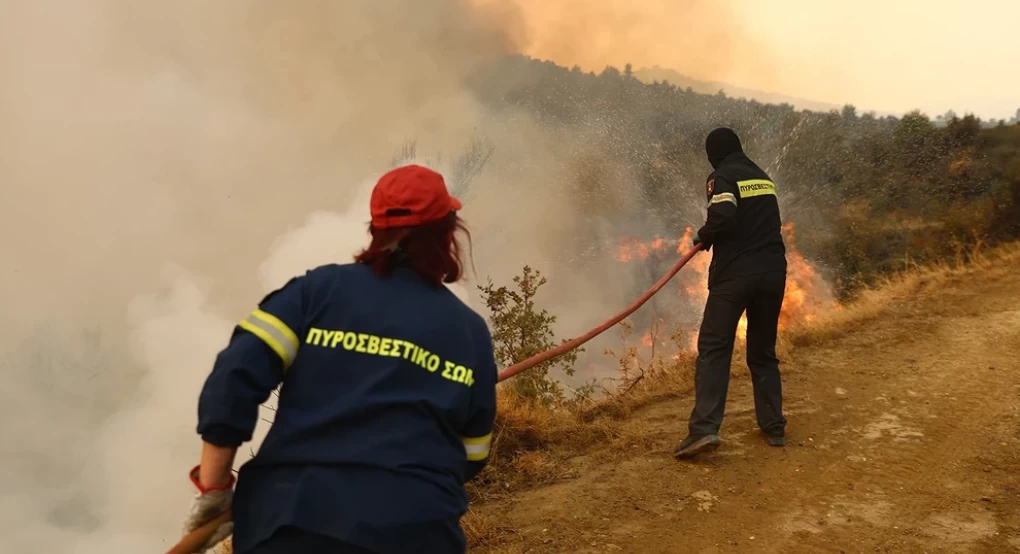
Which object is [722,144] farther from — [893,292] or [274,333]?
[893,292]

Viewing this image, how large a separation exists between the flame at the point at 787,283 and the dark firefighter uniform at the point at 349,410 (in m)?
3.41

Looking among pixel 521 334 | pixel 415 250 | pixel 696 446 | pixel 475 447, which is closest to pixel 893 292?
pixel 521 334

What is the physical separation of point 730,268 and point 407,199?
3.25 m

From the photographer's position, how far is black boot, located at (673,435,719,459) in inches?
181

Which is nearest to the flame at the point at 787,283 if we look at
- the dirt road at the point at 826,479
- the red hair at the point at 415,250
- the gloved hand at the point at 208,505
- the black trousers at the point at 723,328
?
the black trousers at the point at 723,328

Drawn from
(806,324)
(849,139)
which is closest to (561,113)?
(849,139)

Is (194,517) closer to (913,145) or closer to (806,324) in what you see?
(806,324)

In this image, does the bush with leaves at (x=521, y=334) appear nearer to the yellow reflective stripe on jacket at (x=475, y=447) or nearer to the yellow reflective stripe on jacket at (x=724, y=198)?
the yellow reflective stripe on jacket at (x=724, y=198)

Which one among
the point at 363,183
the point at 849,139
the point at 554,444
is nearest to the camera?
the point at 554,444

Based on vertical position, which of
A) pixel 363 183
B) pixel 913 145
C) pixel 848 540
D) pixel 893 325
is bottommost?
pixel 848 540

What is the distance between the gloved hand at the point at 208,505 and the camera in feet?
5.95

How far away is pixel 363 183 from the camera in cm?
2722

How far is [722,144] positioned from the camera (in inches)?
185

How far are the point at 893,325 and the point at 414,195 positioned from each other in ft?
26.2
